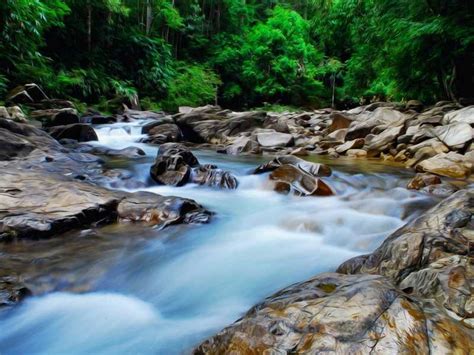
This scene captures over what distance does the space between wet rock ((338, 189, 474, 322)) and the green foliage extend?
69.0 ft

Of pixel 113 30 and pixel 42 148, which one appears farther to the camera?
pixel 113 30

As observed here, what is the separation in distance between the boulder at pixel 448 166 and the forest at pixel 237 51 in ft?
11.5

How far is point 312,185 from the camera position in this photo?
612cm

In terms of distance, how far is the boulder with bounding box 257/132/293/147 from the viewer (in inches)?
456

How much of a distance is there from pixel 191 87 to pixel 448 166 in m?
19.9

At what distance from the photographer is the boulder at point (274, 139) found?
11.6 m

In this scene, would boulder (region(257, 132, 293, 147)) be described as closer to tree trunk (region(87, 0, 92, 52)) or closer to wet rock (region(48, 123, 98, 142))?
wet rock (region(48, 123, 98, 142))

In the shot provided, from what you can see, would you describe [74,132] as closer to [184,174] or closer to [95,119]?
[95,119]

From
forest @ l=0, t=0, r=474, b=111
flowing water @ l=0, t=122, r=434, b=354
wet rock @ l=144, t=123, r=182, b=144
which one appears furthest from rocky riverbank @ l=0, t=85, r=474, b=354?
forest @ l=0, t=0, r=474, b=111

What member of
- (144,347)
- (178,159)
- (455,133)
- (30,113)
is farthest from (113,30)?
(144,347)

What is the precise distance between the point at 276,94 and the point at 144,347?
2800 centimetres

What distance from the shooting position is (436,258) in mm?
2635

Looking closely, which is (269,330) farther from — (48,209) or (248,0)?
(248,0)

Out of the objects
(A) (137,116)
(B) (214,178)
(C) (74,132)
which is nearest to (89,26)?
(A) (137,116)
